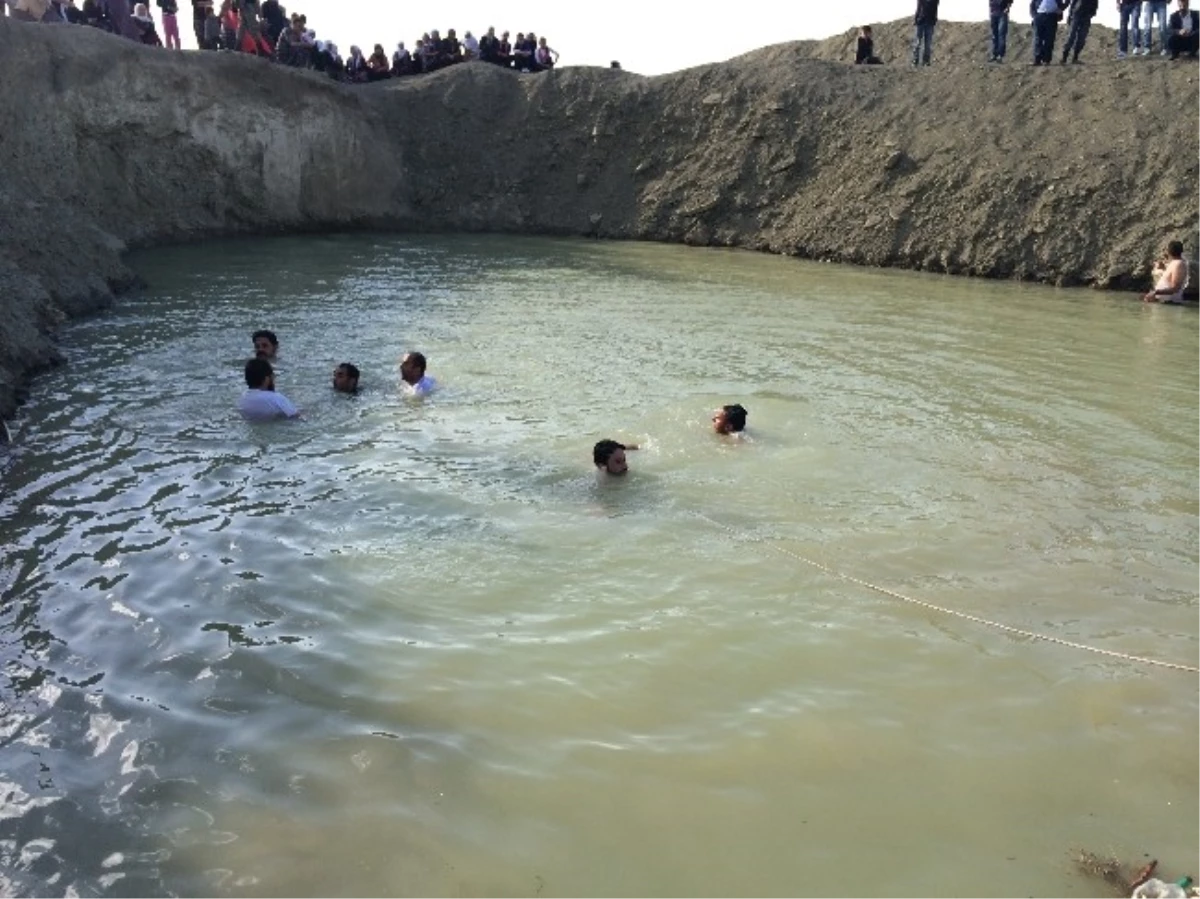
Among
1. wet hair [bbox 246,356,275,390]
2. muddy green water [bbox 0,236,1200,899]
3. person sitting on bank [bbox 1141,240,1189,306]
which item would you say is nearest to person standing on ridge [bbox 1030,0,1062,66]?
person sitting on bank [bbox 1141,240,1189,306]

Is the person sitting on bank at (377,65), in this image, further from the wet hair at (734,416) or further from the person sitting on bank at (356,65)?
the wet hair at (734,416)

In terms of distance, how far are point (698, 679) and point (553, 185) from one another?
23526mm

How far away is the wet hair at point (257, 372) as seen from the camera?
10.8 meters

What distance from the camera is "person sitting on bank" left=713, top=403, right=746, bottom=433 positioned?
10.1m

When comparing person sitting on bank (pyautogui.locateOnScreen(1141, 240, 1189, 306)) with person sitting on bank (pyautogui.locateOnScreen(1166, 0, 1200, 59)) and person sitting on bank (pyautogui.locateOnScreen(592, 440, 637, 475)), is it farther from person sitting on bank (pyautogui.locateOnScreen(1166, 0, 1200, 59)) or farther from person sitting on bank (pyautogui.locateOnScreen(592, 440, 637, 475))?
person sitting on bank (pyautogui.locateOnScreen(592, 440, 637, 475))

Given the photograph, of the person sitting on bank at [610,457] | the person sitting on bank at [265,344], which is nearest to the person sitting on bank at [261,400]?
the person sitting on bank at [265,344]

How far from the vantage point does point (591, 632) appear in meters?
6.37

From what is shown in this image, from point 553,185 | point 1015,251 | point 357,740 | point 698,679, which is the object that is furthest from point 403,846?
point 553,185

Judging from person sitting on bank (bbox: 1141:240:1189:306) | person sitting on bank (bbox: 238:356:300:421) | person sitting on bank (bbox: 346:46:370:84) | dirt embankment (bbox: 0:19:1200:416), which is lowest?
person sitting on bank (bbox: 238:356:300:421)

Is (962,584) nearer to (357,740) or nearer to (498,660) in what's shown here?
(498,660)

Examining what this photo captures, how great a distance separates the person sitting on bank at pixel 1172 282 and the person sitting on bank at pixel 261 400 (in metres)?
15.0

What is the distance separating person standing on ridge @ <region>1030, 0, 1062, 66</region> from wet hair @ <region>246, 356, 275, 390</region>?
19.8m

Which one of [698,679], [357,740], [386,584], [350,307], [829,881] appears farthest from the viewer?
[350,307]

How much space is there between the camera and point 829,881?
4.36 meters
